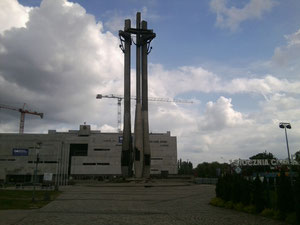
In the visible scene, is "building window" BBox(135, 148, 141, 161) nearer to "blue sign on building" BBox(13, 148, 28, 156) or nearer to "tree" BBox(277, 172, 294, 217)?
"tree" BBox(277, 172, 294, 217)

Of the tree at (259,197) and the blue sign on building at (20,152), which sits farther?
the blue sign on building at (20,152)

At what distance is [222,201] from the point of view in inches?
803

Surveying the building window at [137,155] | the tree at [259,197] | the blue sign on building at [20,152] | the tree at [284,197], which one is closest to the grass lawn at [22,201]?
the tree at [259,197]

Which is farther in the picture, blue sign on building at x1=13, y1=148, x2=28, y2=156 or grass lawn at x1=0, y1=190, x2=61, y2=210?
blue sign on building at x1=13, y1=148, x2=28, y2=156

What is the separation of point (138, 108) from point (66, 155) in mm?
41132

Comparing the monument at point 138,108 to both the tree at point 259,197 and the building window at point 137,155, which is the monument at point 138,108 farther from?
the tree at point 259,197

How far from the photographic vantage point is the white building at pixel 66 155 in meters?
96.4

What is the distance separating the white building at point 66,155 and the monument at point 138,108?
34.1 metres

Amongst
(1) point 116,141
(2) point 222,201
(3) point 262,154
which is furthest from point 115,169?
(2) point 222,201

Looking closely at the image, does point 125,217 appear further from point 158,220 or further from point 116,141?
point 116,141

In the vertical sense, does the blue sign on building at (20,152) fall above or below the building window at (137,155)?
above

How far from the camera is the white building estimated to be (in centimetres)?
9644

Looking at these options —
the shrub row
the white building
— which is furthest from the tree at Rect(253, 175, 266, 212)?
the white building

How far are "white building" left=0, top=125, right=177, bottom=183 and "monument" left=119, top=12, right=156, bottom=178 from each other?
34.1 m
